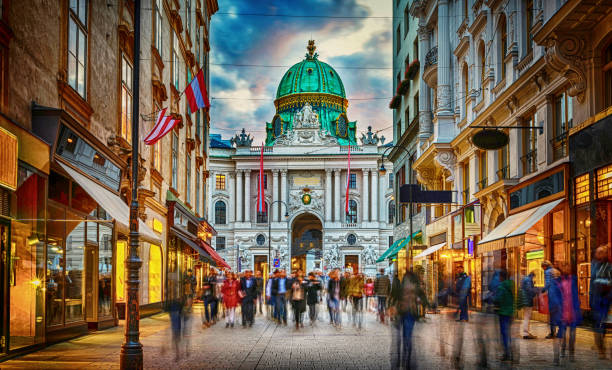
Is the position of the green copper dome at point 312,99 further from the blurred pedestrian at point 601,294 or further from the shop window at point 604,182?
the blurred pedestrian at point 601,294

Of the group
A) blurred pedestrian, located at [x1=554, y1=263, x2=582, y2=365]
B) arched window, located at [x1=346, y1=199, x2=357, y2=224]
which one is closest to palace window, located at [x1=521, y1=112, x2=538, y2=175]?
blurred pedestrian, located at [x1=554, y1=263, x2=582, y2=365]

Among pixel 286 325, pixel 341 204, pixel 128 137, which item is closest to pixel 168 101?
pixel 128 137

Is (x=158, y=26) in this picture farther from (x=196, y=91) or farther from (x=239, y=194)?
(x=239, y=194)

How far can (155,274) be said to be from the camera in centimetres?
2669

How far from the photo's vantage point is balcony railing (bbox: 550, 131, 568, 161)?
20.3m

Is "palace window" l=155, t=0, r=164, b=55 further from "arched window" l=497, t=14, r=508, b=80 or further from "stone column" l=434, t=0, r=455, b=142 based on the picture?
"stone column" l=434, t=0, r=455, b=142

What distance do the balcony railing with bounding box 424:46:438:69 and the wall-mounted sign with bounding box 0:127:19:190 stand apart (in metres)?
26.8

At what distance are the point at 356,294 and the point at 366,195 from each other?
68668 mm

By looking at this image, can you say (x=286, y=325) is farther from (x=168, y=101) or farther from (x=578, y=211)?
(x=168, y=101)

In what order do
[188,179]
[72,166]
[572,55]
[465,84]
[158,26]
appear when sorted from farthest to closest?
[188,179] < [465,84] < [158,26] < [572,55] < [72,166]

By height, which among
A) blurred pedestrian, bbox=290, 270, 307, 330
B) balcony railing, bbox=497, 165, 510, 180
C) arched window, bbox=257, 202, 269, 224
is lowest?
blurred pedestrian, bbox=290, 270, 307, 330

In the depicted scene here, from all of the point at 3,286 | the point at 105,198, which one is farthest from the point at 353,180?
the point at 3,286

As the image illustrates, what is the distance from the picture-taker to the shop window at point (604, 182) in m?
16.9

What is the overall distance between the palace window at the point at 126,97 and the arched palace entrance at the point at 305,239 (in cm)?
7045
